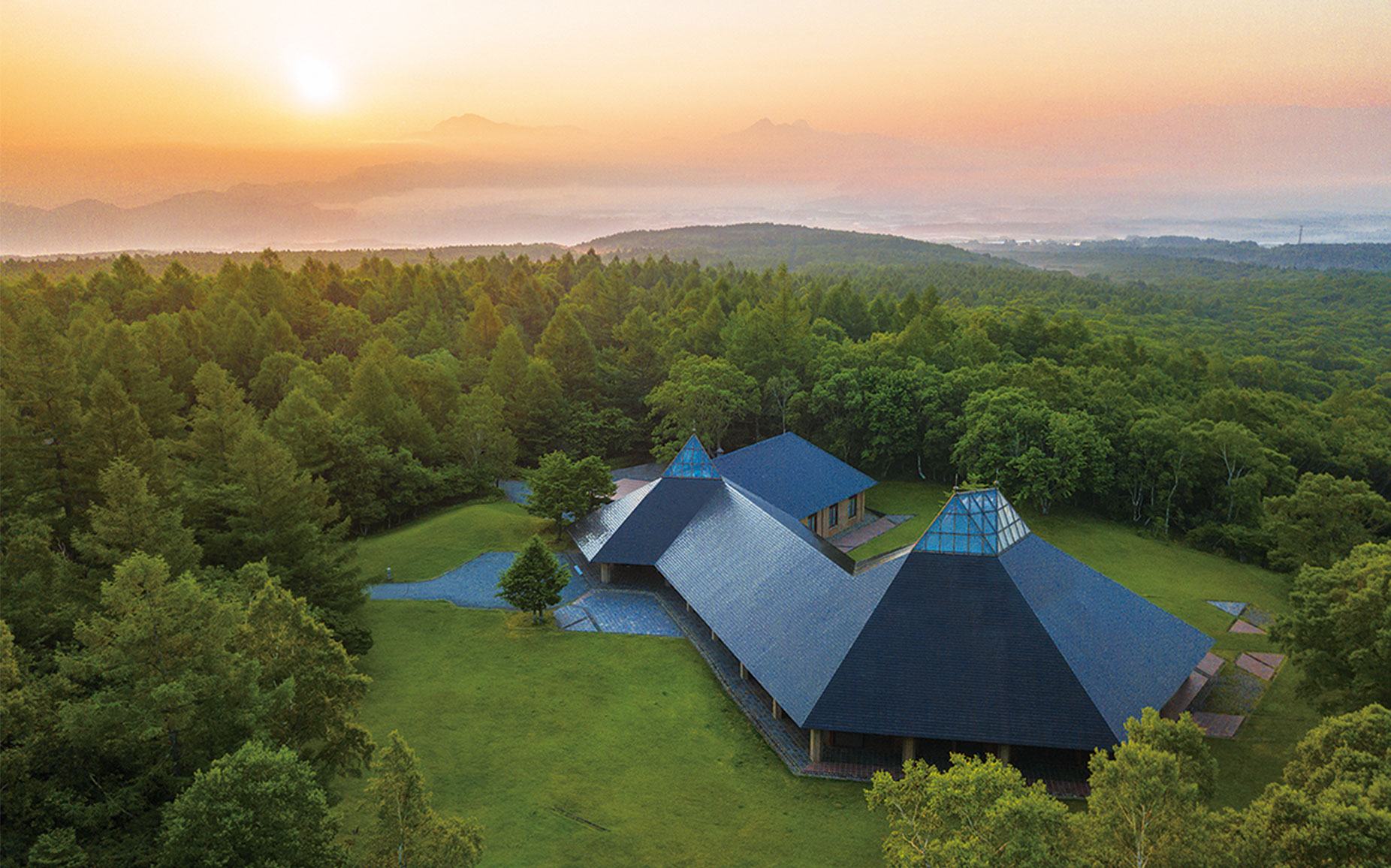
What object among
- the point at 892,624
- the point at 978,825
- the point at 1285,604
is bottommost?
the point at 1285,604

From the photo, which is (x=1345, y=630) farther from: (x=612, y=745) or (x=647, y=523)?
(x=647, y=523)

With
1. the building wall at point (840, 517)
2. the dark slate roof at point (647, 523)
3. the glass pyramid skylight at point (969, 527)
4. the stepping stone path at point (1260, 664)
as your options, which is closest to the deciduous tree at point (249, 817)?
the glass pyramid skylight at point (969, 527)

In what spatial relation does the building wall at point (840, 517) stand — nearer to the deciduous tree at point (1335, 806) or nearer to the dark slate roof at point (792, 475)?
the dark slate roof at point (792, 475)

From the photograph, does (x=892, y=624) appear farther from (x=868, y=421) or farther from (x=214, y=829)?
(x=868, y=421)

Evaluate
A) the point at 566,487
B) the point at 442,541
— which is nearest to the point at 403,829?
the point at 566,487

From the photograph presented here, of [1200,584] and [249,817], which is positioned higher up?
[249,817]

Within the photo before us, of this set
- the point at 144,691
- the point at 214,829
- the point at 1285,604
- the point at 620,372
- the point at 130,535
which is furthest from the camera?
the point at 620,372

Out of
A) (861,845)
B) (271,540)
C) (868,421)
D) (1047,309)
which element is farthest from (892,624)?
(1047,309)
